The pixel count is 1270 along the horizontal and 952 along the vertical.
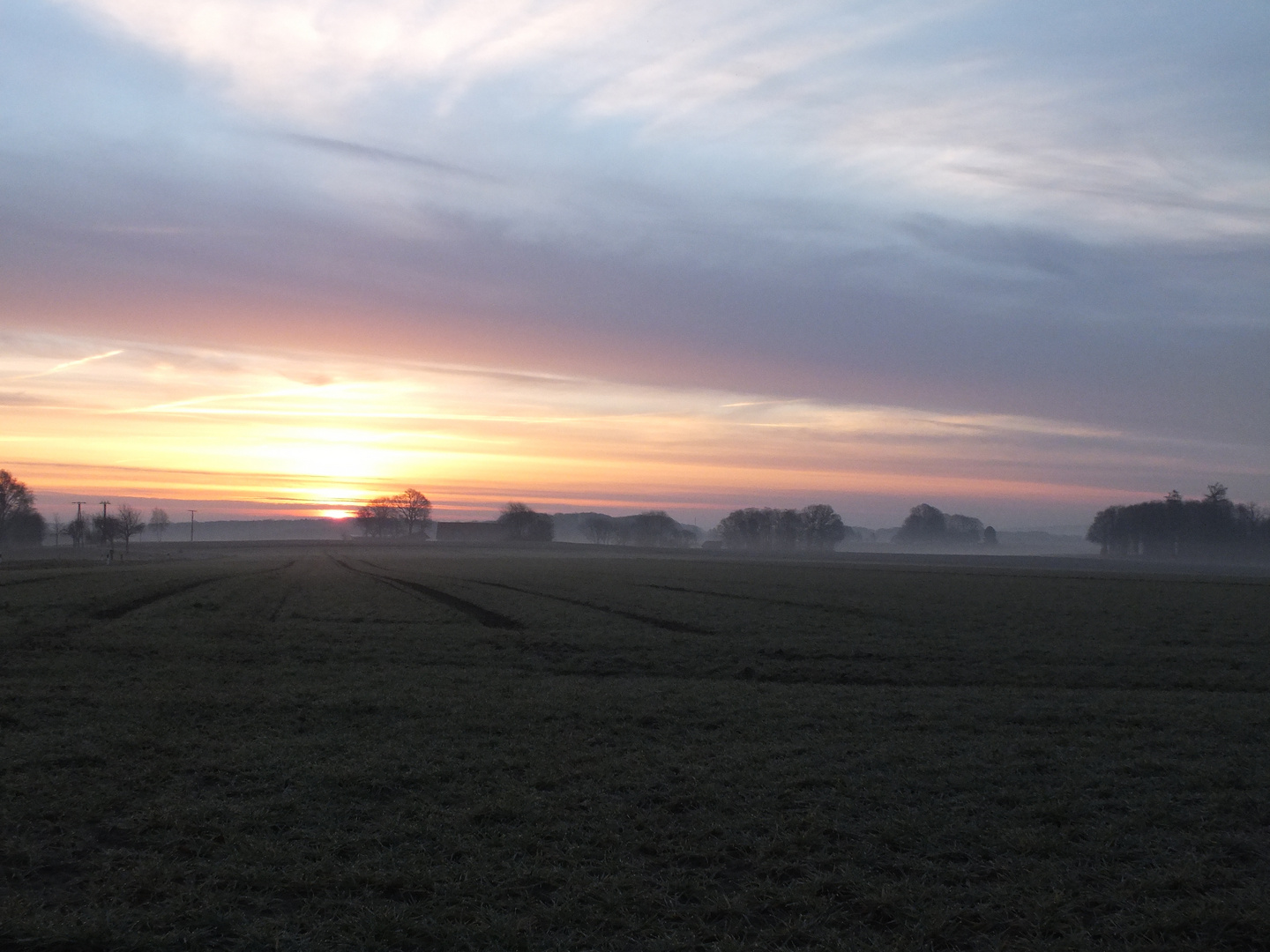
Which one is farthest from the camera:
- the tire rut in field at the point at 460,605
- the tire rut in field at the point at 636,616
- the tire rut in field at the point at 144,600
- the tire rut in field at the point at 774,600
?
the tire rut in field at the point at 774,600

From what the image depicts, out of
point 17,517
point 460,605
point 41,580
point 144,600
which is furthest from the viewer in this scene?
point 17,517

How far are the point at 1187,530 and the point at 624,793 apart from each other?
184 metres

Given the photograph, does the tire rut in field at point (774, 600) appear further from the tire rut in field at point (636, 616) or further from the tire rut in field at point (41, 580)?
the tire rut in field at point (41, 580)

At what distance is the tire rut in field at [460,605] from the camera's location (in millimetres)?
28697

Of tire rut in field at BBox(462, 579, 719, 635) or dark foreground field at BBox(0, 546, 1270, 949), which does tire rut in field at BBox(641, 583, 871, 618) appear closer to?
tire rut in field at BBox(462, 579, 719, 635)

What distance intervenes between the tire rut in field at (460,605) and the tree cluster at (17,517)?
145147 millimetres

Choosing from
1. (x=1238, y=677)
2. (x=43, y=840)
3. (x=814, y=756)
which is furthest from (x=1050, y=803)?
(x=1238, y=677)

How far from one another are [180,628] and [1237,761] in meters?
24.0

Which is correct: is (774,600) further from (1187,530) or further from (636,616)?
(1187,530)

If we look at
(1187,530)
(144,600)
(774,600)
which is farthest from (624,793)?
(1187,530)

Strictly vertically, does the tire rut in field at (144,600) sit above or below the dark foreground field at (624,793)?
below

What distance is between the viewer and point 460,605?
3531 cm

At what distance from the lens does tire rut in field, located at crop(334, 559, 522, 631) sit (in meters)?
28.7

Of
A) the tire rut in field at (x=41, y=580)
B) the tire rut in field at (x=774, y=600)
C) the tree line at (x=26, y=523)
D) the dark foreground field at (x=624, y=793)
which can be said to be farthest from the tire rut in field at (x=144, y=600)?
the tree line at (x=26, y=523)
